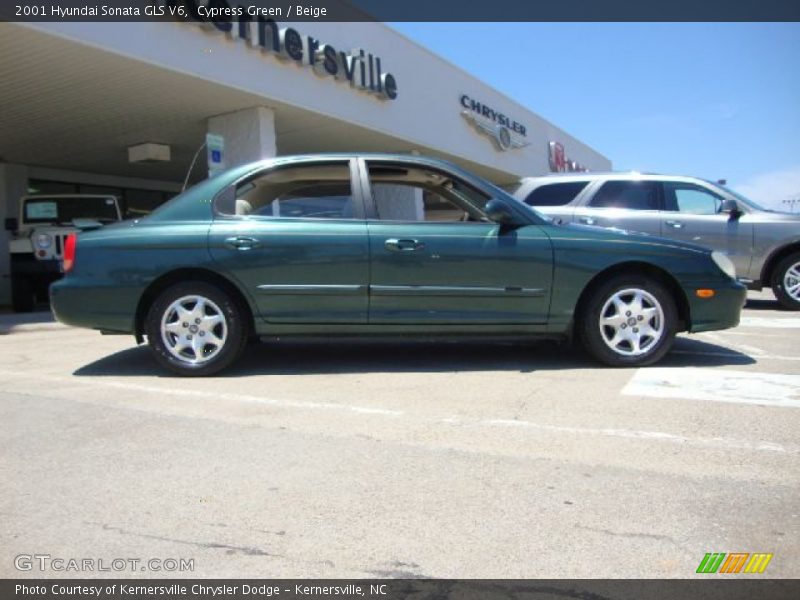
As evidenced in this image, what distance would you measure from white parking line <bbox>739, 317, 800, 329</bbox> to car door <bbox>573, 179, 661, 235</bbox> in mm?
1664

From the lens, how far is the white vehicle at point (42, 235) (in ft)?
34.6

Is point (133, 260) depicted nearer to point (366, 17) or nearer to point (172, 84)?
point (172, 84)

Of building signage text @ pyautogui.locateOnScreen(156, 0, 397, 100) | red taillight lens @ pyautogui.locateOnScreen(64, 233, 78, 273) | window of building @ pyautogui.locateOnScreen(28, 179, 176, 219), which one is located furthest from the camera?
window of building @ pyautogui.locateOnScreen(28, 179, 176, 219)

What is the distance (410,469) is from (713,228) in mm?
7376

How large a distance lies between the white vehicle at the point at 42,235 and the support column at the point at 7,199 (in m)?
4.56

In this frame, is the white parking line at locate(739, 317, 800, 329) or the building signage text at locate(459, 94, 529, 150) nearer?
the white parking line at locate(739, 317, 800, 329)

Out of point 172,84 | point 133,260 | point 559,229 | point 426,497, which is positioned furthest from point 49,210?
point 426,497

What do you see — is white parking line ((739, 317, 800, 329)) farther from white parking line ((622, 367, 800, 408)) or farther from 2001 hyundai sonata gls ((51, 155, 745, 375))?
white parking line ((622, 367, 800, 408))

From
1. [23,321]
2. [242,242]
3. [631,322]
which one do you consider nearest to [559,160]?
[23,321]

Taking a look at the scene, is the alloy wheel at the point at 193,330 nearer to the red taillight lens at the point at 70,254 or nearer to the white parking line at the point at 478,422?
the white parking line at the point at 478,422

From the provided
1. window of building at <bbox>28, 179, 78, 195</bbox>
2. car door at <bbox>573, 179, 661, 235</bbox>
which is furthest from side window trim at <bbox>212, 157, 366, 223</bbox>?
window of building at <bbox>28, 179, 78, 195</bbox>

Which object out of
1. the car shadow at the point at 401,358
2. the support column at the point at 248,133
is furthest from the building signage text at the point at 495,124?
the car shadow at the point at 401,358

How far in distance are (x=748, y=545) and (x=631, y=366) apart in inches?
105

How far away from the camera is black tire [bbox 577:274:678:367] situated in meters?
4.73
